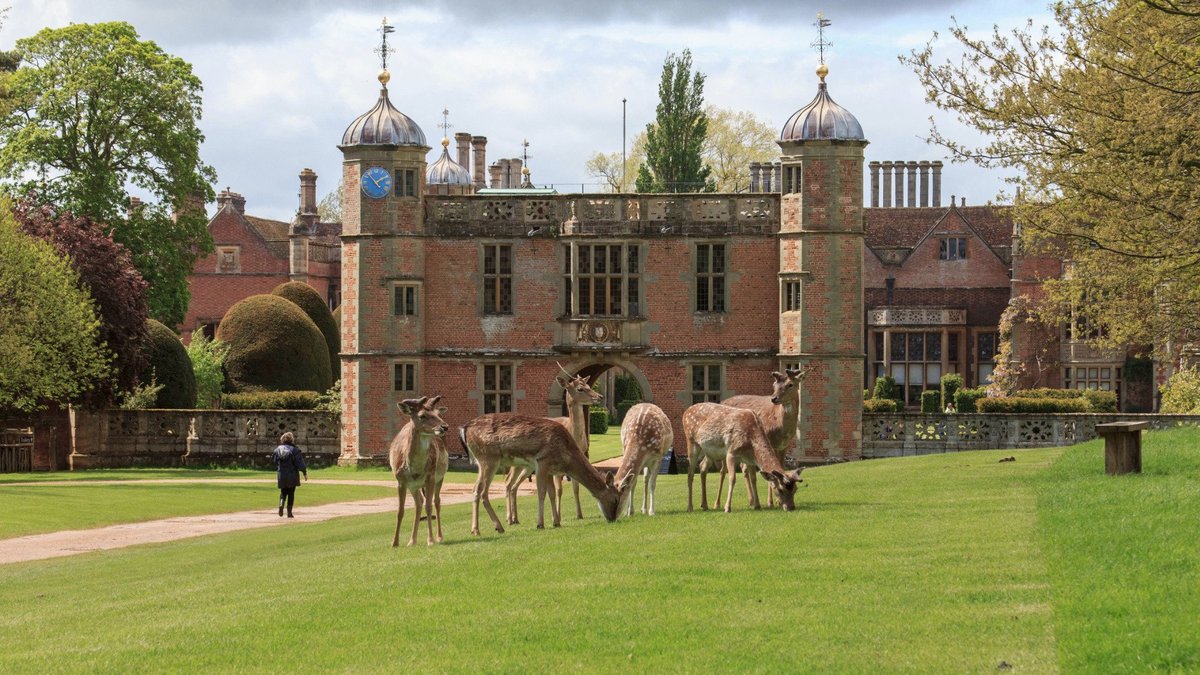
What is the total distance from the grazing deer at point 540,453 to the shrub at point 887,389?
44.6 metres

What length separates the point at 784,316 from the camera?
4288 cm

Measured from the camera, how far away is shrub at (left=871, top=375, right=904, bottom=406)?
64.0 metres

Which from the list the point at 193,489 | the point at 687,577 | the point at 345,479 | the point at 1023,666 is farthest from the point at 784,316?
the point at 1023,666

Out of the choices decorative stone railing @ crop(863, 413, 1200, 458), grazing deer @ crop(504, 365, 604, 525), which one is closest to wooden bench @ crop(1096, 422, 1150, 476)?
grazing deer @ crop(504, 365, 604, 525)

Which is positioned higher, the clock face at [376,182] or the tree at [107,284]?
the clock face at [376,182]

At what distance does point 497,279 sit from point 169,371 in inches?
503

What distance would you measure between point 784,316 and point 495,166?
43.5 meters

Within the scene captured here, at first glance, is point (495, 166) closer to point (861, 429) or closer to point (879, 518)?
point (861, 429)

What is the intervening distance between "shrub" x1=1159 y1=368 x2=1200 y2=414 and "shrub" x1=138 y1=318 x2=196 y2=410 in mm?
29196

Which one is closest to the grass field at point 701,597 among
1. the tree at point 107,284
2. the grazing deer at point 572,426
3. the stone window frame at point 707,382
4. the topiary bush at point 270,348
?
the grazing deer at point 572,426

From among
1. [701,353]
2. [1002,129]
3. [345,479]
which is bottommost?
[345,479]

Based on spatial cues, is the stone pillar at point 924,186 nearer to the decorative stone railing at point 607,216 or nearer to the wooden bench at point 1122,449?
the decorative stone railing at point 607,216

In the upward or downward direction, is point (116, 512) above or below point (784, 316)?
below

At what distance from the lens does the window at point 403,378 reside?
144ft
